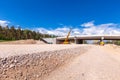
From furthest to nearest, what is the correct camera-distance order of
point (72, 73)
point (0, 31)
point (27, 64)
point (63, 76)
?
1. point (0, 31)
2. point (72, 73)
3. point (63, 76)
4. point (27, 64)

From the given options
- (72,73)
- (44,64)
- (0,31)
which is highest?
(0,31)

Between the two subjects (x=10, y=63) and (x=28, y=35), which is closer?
(x=10, y=63)

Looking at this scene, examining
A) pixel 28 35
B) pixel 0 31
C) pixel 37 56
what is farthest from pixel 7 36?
pixel 37 56

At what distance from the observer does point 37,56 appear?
397 inches

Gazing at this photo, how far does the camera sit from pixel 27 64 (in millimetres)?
8516

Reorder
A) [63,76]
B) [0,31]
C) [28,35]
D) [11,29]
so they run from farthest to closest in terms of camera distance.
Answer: [28,35] < [11,29] < [0,31] < [63,76]

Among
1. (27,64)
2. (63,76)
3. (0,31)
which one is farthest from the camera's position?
(0,31)

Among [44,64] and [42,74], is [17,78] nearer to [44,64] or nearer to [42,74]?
[42,74]

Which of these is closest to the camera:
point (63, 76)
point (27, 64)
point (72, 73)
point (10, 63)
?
point (10, 63)

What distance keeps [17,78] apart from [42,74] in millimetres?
2110

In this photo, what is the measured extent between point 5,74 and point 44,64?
3.49 m

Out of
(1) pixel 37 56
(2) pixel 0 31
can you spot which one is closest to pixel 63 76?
(1) pixel 37 56

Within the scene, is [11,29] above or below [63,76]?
above

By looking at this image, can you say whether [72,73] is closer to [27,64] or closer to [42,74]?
[42,74]
